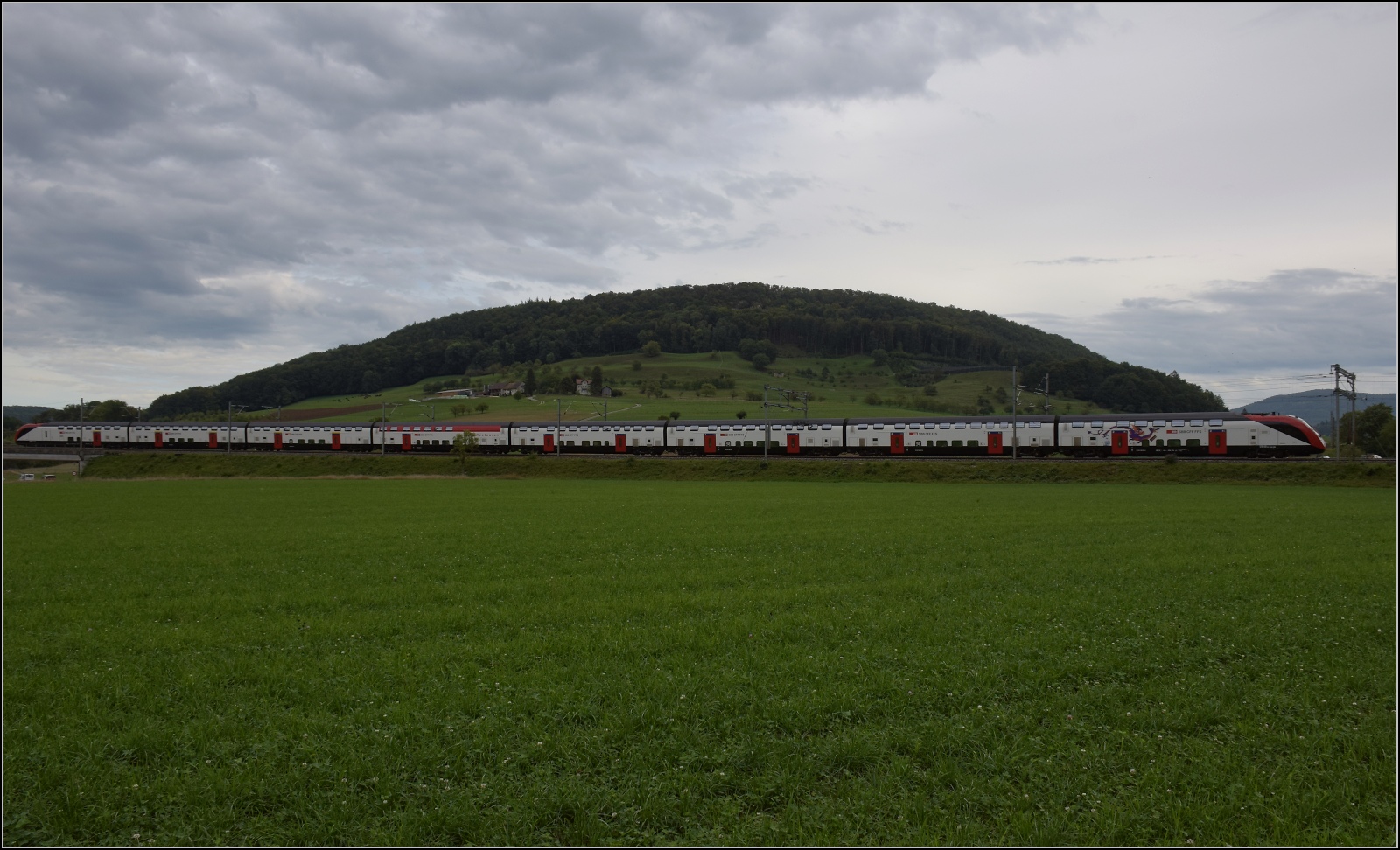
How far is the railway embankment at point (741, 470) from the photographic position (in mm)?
52594

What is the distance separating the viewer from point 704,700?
862cm

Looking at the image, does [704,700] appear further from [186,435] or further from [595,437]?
[186,435]

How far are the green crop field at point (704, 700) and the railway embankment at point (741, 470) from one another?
1536 inches

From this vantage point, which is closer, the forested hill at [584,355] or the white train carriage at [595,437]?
the white train carriage at [595,437]

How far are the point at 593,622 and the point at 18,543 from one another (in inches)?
870

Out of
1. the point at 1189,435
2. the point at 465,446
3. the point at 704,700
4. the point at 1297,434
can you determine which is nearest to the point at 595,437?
the point at 465,446

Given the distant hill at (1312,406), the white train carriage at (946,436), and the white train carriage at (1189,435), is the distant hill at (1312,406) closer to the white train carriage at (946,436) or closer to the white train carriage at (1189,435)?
the white train carriage at (1189,435)

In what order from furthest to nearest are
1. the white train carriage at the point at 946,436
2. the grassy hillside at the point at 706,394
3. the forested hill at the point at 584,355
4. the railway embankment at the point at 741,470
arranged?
1. the forested hill at the point at 584,355
2. the grassy hillside at the point at 706,394
3. the white train carriage at the point at 946,436
4. the railway embankment at the point at 741,470

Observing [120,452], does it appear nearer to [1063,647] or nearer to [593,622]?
[593,622]

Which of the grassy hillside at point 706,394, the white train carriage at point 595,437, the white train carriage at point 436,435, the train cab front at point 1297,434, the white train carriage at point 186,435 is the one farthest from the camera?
the grassy hillside at point 706,394

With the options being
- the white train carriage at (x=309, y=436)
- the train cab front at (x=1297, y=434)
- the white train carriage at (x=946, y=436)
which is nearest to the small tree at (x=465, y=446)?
the white train carriage at (x=309, y=436)

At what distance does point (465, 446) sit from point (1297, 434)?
228 ft

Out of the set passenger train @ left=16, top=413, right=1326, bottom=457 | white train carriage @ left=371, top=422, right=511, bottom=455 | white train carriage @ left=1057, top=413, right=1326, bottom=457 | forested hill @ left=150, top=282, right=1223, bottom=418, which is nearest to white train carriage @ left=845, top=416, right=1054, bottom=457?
passenger train @ left=16, top=413, right=1326, bottom=457

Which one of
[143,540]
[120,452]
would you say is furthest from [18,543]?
[120,452]
